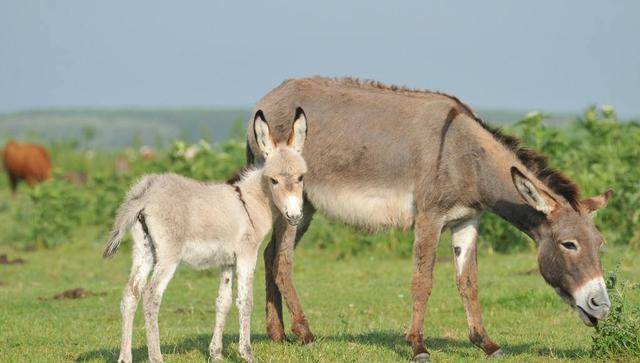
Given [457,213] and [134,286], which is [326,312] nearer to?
[457,213]

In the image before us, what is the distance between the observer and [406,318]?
11.7 metres

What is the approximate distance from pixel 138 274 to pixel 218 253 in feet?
2.23

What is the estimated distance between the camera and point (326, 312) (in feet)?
40.5

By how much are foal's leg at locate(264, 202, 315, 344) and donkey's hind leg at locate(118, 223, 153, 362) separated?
2144 millimetres

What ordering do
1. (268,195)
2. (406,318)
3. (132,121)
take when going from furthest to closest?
(132,121) < (406,318) < (268,195)

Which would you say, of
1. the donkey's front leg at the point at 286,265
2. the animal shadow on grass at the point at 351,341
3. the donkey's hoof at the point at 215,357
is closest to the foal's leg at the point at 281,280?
the donkey's front leg at the point at 286,265

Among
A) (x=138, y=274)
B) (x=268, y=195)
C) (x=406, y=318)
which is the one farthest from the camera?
(x=406, y=318)

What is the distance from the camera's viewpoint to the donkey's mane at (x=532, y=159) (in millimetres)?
8477

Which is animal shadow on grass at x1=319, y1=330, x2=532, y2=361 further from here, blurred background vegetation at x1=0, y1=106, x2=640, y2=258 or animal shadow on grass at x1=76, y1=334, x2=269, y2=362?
A: blurred background vegetation at x1=0, y1=106, x2=640, y2=258

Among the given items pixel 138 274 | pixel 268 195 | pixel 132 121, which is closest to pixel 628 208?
pixel 268 195

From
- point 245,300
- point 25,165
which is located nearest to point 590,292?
point 245,300

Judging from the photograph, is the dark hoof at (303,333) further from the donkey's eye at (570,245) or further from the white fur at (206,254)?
the donkey's eye at (570,245)

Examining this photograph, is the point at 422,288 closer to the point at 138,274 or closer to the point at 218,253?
the point at 218,253

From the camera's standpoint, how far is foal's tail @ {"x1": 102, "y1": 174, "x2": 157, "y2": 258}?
25.5ft
